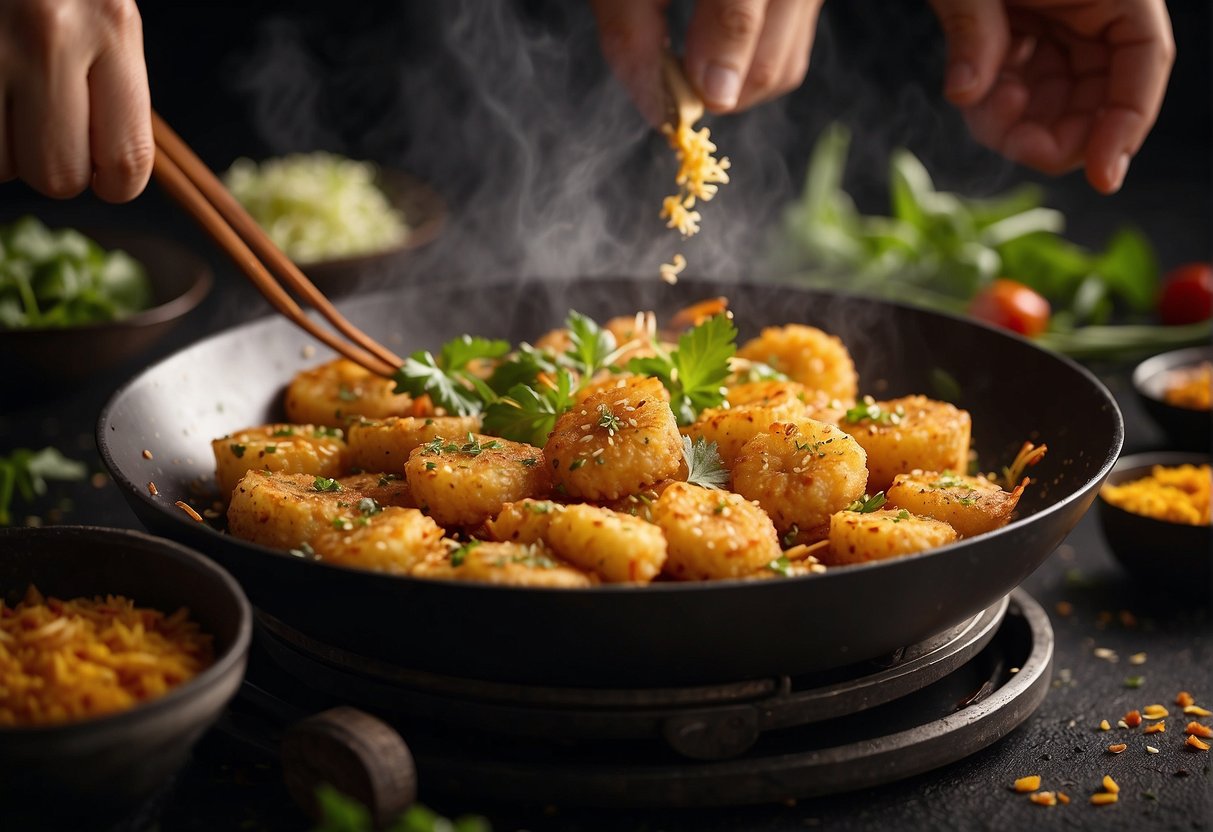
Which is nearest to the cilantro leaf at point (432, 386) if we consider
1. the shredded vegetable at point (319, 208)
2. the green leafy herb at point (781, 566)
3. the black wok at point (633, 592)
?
the black wok at point (633, 592)

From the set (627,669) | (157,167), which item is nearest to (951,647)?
(627,669)

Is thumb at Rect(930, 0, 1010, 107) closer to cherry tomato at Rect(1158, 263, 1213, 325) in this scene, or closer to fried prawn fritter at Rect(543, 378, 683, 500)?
fried prawn fritter at Rect(543, 378, 683, 500)

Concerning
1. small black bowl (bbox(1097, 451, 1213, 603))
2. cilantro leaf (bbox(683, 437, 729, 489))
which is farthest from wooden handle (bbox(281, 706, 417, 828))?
small black bowl (bbox(1097, 451, 1213, 603))

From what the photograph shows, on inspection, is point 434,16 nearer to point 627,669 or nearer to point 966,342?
point 966,342

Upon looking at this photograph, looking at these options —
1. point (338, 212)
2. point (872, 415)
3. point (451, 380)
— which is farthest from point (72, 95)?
point (338, 212)

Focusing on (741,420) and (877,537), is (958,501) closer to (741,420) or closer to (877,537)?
(877,537)
